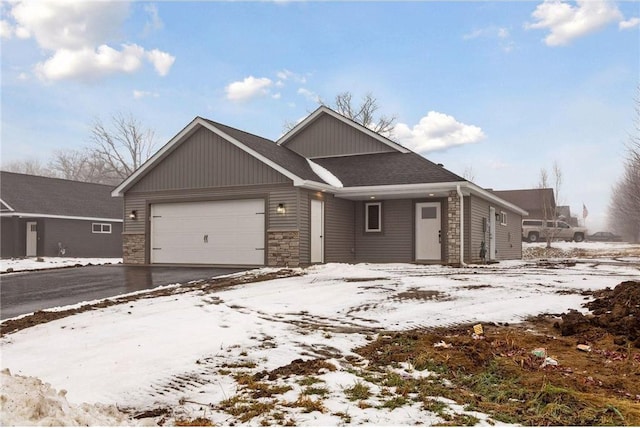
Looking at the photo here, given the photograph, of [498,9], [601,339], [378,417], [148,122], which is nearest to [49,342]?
[378,417]

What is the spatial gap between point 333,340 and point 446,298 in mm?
3334

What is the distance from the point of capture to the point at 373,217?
17.3 m

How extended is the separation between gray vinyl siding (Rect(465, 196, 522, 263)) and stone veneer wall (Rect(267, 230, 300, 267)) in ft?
18.8

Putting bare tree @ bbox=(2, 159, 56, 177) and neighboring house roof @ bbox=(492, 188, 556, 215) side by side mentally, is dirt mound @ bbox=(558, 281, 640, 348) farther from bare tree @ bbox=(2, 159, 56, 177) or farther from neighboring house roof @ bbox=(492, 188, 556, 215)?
bare tree @ bbox=(2, 159, 56, 177)

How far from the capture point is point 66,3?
10.5 m

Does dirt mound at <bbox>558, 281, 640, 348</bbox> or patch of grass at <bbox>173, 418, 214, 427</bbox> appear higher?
dirt mound at <bbox>558, 281, 640, 348</bbox>

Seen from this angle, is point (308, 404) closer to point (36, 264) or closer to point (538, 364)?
point (538, 364)

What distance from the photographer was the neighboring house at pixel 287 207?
1496 cm

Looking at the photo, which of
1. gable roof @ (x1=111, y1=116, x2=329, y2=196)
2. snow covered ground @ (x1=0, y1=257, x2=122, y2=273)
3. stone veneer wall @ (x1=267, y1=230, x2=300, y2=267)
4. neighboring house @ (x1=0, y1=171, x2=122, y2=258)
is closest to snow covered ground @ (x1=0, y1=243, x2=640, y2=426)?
stone veneer wall @ (x1=267, y1=230, x2=300, y2=267)

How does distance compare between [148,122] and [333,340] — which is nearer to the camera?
[333,340]

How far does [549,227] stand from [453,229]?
28.4 metres

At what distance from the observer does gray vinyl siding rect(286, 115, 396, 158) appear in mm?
18750

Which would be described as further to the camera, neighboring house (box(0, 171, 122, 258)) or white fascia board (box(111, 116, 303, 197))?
neighboring house (box(0, 171, 122, 258))

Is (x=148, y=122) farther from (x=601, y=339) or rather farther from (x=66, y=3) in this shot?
(x=601, y=339)
